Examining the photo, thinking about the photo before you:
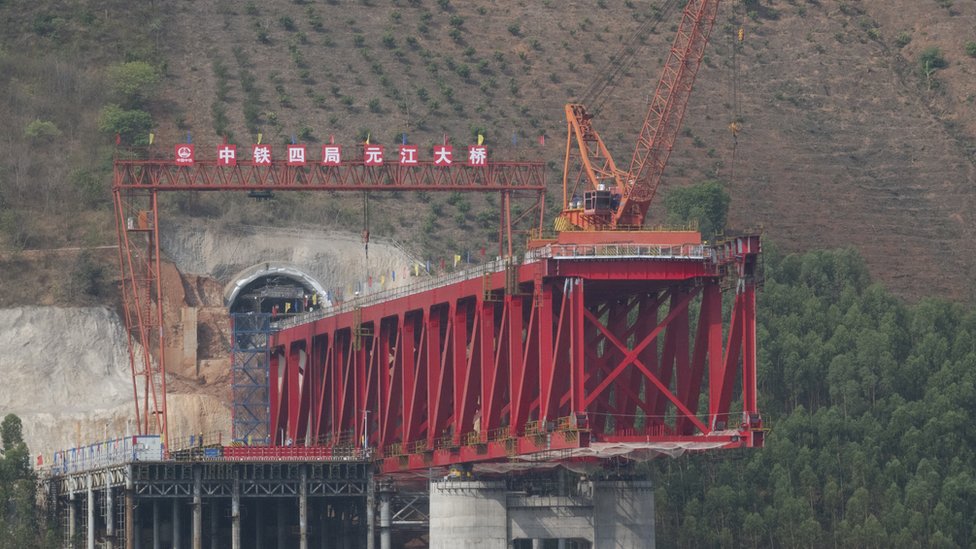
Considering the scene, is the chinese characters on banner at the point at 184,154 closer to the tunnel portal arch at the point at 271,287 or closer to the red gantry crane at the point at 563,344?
the red gantry crane at the point at 563,344

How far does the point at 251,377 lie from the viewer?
186m

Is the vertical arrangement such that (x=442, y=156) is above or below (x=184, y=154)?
below

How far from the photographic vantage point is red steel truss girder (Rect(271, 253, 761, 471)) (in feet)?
422

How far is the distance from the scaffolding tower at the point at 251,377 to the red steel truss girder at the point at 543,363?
23000mm

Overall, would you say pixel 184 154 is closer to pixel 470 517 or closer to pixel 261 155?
pixel 261 155

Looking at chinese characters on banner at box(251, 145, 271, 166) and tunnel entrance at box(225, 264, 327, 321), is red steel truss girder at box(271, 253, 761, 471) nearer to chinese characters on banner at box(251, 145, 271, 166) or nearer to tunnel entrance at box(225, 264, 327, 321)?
chinese characters on banner at box(251, 145, 271, 166)

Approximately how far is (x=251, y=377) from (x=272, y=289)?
13.4m

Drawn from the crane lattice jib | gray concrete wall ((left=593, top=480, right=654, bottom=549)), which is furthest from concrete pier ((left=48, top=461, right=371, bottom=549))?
the crane lattice jib

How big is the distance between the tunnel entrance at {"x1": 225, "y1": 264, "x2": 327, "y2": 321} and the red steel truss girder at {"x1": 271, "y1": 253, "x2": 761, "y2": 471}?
33952 mm

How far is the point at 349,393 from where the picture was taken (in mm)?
164625

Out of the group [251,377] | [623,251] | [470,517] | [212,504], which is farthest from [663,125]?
[251,377]

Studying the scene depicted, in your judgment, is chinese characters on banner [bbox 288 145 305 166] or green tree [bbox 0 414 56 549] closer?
green tree [bbox 0 414 56 549]

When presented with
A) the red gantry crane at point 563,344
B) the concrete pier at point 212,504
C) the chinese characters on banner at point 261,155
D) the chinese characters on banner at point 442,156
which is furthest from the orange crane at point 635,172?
the concrete pier at point 212,504

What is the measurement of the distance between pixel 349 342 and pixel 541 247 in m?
38.7
